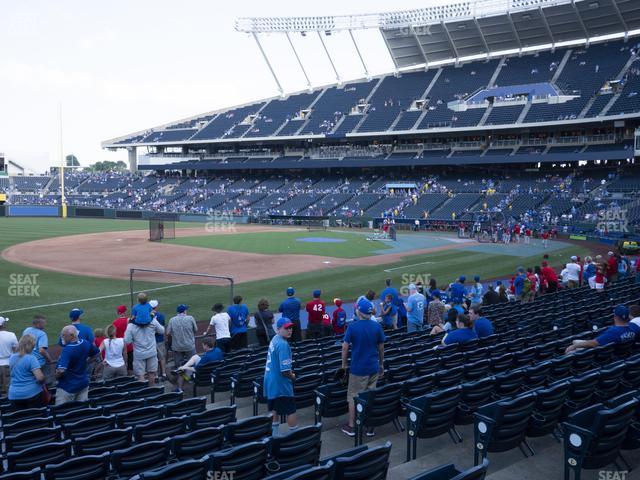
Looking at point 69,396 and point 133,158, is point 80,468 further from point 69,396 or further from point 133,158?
point 133,158

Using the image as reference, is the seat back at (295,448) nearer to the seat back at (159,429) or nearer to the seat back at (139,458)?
the seat back at (139,458)

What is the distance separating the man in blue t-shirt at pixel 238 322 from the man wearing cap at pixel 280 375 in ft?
18.1

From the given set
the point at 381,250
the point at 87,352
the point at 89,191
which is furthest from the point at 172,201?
the point at 87,352

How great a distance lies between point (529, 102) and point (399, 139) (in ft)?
54.3

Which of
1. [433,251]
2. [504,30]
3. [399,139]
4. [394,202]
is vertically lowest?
[433,251]

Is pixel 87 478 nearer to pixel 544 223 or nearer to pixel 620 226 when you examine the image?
pixel 620 226

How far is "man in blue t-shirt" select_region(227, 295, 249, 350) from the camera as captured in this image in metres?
12.7

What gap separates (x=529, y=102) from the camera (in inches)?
2350

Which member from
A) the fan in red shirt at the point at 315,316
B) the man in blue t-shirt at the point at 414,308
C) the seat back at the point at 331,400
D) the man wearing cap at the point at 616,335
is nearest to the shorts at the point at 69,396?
the seat back at the point at 331,400

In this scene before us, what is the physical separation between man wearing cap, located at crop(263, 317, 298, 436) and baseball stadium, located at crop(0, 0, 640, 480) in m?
0.04

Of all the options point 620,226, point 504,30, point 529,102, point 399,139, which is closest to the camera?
point 620,226

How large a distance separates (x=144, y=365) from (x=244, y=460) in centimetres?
595

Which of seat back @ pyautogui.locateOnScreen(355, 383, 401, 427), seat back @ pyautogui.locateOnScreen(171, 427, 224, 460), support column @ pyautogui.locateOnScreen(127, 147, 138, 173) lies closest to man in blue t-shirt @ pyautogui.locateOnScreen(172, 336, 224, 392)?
seat back @ pyautogui.locateOnScreen(355, 383, 401, 427)

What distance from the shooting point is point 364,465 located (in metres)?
4.63
